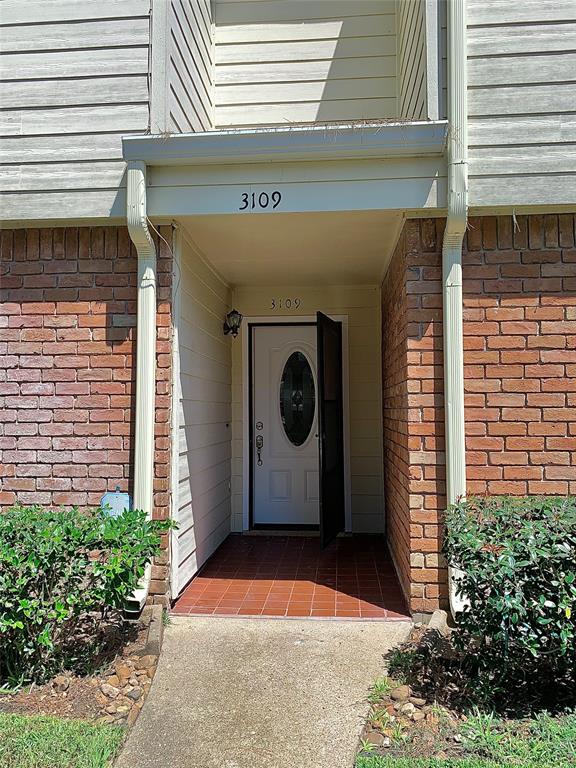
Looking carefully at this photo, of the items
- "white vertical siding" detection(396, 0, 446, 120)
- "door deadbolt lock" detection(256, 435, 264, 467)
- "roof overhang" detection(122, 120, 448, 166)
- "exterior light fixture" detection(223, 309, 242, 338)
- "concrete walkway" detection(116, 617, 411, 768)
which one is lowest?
"concrete walkway" detection(116, 617, 411, 768)

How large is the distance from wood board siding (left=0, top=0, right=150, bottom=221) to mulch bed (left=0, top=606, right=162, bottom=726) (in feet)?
8.98

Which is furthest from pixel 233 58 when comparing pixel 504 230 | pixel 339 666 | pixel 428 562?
pixel 339 666

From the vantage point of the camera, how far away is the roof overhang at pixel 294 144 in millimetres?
3279

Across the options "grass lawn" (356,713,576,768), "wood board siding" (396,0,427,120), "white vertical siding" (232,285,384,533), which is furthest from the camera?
"white vertical siding" (232,285,384,533)

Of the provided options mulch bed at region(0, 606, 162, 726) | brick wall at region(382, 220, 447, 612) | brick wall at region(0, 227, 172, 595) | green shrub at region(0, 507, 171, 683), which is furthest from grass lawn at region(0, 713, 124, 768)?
brick wall at region(382, 220, 447, 612)

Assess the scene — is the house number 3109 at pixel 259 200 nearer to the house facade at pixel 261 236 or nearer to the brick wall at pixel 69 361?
the house facade at pixel 261 236

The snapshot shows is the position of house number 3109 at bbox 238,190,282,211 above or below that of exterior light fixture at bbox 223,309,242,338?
above

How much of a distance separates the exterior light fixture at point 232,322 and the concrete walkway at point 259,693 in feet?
9.79

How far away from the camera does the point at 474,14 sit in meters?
3.45

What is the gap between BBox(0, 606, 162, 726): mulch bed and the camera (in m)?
2.60

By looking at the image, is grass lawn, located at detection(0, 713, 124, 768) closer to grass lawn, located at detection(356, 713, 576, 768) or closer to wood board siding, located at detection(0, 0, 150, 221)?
grass lawn, located at detection(356, 713, 576, 768)

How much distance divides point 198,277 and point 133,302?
0.89m

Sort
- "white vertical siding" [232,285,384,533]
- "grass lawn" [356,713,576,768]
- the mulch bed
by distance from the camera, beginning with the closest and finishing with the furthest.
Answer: "grass lawn" [356,713,576,768] → the mulch bed → "white vertical siding" [232,285,384,533]

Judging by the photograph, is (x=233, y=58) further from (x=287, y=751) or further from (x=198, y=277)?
(x=287, y=751)
